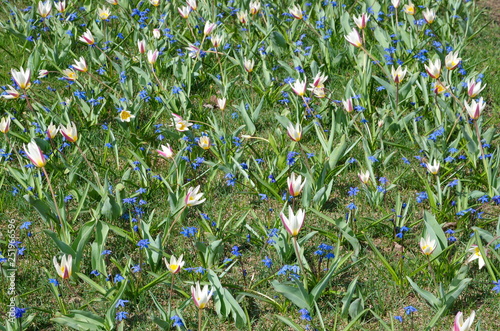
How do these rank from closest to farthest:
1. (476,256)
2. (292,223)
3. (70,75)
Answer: (292,223)
(476,256)
(70,75)

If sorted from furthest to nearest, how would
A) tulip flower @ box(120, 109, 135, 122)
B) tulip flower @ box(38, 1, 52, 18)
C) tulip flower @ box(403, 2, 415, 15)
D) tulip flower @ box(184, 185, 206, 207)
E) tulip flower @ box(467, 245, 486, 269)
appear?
tulip flower @ box(403, 2, 415, 15) → tulip flower @ box(38, 1, 52, 18) → tulip flower @ box(120, 109, 135, 122) → tulip flower @ box(184, 185, 206, 207) → tulip flower @ box(467, 245, 486, 269)

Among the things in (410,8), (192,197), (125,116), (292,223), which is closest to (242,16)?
(410,8)

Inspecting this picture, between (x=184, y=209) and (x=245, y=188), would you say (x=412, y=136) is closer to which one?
(x=245, y=188)

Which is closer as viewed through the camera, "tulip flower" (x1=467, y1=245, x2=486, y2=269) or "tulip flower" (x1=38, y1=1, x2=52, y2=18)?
"tulip flower" (x1=467, y1=245, x2=486, y2=269)

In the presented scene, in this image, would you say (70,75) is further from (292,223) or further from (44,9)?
(292,223)

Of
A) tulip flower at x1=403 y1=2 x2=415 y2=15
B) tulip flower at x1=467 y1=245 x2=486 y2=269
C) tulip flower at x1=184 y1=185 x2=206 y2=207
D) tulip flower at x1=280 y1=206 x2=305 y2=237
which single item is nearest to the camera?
tulip flower at x1=280 y1=206 x2=305 y2=237

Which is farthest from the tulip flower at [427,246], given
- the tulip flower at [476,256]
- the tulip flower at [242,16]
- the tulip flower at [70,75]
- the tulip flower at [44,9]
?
the tulip flower at [44,9]

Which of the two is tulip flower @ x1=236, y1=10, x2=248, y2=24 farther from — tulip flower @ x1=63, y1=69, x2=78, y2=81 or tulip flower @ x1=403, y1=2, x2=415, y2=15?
tulip flower @ x1=63, y1=69, x2=78, y2=81

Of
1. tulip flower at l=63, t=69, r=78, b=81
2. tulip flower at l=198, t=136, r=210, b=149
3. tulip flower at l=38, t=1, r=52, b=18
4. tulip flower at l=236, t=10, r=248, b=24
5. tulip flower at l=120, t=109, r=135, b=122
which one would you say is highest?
tulip flower at l=38, t=1, r=52, b=18

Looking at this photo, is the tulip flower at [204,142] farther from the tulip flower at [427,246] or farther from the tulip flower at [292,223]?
the tulip flower at [427,246]

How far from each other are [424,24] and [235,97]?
180 cm

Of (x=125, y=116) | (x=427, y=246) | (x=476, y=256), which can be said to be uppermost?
(x=427, y=246)

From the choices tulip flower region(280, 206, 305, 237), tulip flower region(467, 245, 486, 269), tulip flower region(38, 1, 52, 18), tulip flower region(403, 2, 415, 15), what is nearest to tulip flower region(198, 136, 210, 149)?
tulip flower region(280, 206, 305, 237)

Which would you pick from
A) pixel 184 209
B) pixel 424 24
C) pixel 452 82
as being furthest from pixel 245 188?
pixel 424 24
